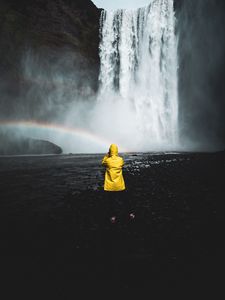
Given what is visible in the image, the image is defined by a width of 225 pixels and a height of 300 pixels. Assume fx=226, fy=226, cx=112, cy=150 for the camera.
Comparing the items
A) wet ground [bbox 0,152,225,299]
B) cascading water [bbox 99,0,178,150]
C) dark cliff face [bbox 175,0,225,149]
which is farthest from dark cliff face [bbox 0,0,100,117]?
wet ground [bbox 0,152,225,299]

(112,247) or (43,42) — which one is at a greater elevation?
(43,42)

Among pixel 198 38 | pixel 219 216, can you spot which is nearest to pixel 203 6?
pixel 198 38

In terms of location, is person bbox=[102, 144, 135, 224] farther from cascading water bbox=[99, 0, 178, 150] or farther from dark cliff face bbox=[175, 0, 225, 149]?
cascading water bbox=[99, 0, 178, 150]

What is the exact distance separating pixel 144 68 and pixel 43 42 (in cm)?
2048

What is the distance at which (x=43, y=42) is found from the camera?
43.8 metres

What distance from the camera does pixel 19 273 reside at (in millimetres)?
3375

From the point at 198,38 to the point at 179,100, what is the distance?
36.5 ft

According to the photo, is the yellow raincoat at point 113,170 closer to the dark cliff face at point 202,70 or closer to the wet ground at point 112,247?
the wet ground at point 112,247

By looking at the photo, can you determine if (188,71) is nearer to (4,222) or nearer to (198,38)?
(198,38)

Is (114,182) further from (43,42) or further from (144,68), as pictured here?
(43,42)

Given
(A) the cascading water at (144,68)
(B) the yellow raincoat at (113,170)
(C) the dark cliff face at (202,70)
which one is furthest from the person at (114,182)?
(A) the cascading water at (144,68)

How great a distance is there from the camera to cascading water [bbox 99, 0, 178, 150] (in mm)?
44062

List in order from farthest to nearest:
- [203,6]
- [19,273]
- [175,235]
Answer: [203,6], [175,235], [19,273]

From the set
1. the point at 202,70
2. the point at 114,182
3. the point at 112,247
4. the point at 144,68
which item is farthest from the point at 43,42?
the point at 112,247
